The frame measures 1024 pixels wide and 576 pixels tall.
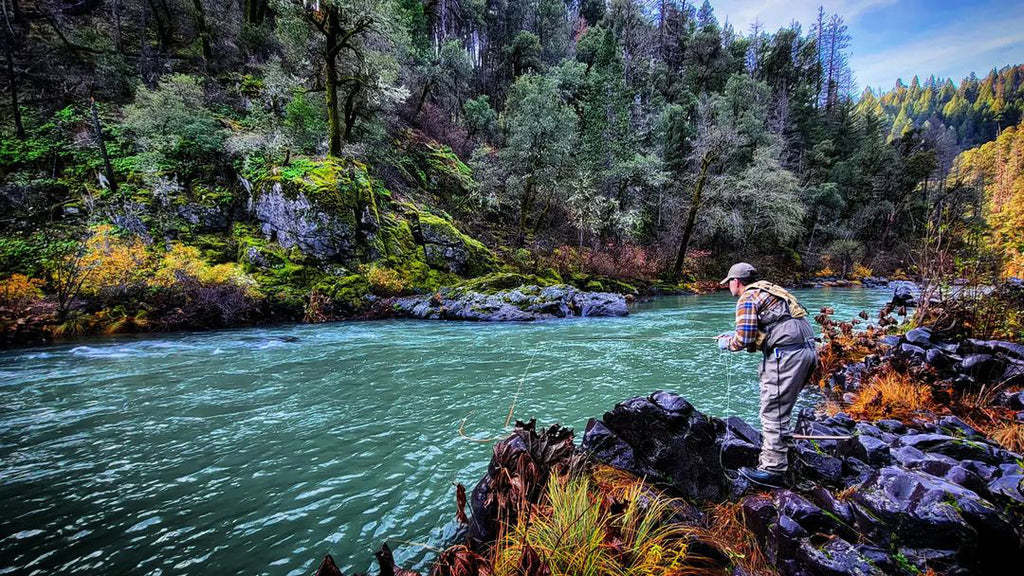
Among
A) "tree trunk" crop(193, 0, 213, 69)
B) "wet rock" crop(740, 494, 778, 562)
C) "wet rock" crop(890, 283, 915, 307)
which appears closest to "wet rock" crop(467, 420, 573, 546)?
"wet rock" crop(740, 494, 778, 562)

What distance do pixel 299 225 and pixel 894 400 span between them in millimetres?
17046

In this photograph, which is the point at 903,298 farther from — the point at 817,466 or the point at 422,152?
the point at 422,152

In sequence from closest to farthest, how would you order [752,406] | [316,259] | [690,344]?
[752,406] < [690,344] < [316,259]

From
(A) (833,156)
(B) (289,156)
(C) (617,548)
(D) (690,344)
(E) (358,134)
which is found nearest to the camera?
(C) (617,548)

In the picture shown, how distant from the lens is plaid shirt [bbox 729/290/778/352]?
10.8 feet

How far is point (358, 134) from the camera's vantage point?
1962 centimetres

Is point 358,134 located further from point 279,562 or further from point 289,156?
point 279,562

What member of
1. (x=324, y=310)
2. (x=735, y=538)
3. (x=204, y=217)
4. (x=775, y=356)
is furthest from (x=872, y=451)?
(x=204, y=217)

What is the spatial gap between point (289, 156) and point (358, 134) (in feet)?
14.5

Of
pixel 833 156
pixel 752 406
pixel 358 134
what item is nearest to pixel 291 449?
pixel 752 406

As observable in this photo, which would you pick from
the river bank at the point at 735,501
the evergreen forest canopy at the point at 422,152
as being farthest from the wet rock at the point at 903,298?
the river bank at the point at 735,501

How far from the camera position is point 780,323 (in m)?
3.26

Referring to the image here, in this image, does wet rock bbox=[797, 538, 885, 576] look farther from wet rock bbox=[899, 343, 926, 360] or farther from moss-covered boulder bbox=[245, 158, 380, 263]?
moss-covered boulder bbox=[245, 158, 380, 263]

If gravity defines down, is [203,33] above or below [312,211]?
above
